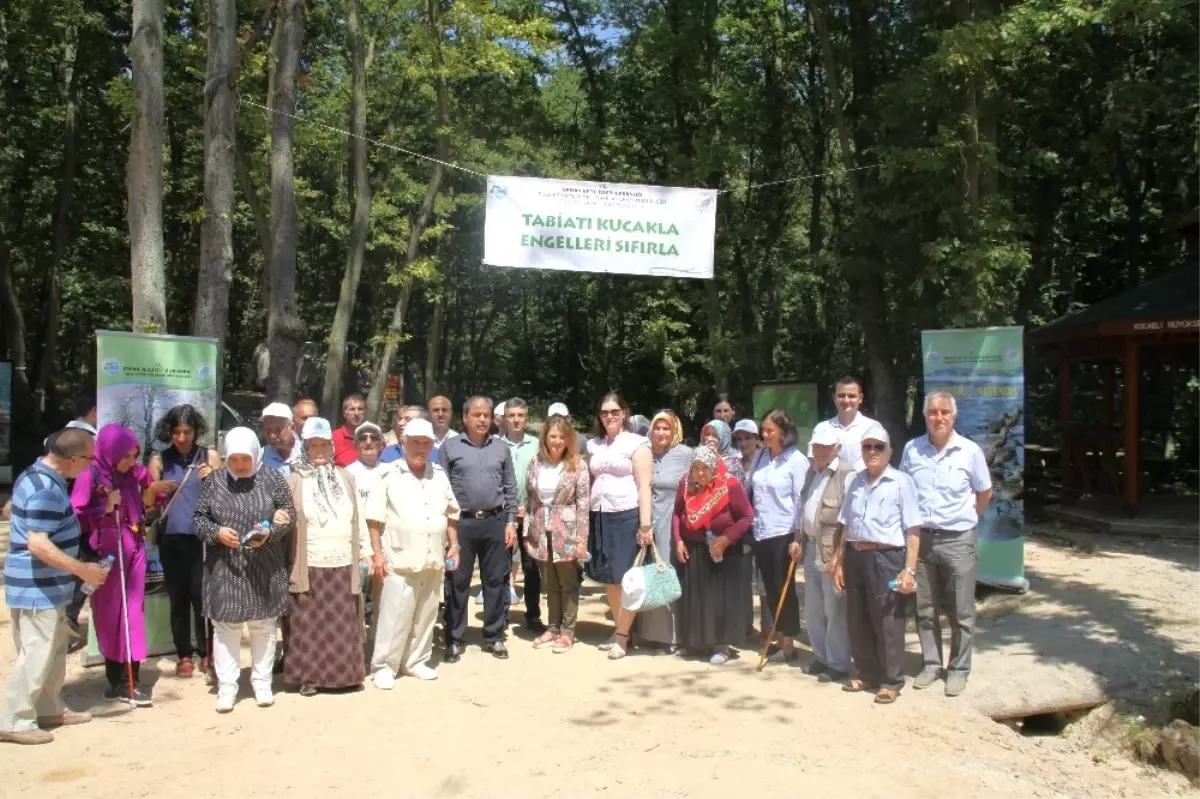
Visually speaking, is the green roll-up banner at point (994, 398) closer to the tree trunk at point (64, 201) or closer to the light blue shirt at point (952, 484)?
the light blue shirt at point (952, 484)

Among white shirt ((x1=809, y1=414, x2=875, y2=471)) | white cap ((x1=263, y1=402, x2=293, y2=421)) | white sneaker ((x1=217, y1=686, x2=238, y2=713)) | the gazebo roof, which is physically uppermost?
the gazebo roof

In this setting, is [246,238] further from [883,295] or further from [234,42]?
[234,42]

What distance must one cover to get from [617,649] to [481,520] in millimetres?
1243

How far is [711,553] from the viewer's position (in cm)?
628

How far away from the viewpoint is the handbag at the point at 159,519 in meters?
5.75

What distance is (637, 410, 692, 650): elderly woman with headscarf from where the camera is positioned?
661cm

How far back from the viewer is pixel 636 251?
8.80 metres

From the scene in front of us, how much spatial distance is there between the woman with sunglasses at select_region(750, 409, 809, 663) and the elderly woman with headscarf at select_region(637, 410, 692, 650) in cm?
53

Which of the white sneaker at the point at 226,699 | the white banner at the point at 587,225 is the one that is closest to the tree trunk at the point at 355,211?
the white banner at the point at 587,225

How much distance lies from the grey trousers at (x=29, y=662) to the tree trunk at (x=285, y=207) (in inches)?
160

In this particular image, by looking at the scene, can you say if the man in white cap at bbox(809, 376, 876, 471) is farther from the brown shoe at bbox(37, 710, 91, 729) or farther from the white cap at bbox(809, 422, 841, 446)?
the brown shoe at bbox(37, 710, 91, 729)

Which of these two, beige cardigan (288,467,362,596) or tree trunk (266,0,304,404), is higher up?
tree trunk (266,0,304,404)

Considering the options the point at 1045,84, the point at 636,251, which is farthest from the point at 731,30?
the point at 636,251

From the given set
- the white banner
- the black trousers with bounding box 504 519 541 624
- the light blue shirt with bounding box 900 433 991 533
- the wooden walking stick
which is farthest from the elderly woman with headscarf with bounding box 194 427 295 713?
the white banner
